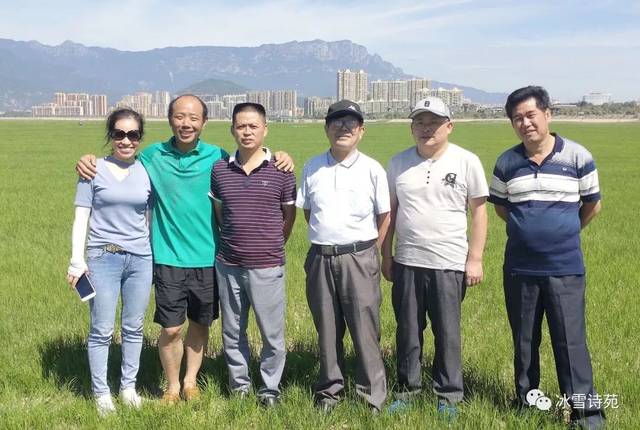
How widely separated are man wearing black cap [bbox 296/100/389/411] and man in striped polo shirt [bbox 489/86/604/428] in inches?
32.9

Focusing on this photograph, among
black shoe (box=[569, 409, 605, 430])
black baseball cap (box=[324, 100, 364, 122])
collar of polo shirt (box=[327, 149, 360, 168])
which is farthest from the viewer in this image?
collar of polo shirt (box=[327, 149, 360, 168])

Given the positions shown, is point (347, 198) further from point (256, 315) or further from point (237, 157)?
point (256, 315)

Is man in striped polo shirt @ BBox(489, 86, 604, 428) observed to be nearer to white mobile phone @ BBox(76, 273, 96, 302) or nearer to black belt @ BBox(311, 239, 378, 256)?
black belt @ BBox(311, 239, 378, 256)

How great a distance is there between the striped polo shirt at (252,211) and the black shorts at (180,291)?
0.27 m

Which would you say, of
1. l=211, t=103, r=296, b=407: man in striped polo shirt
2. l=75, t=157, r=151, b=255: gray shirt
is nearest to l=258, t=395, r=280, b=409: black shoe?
l=211, t=103, r=296, b=407: man in striped polo shirt

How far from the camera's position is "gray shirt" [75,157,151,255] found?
359 centimetres

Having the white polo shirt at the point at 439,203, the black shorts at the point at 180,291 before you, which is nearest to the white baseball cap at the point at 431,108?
the white polo shirt at the point at 439,203

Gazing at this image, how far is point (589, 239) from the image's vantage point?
30.1ft

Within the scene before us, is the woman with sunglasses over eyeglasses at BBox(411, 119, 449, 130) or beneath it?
beneath

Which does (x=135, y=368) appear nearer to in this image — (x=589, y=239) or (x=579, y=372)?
(x=579, y=372)

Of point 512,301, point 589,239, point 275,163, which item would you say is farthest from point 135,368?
point 589,239

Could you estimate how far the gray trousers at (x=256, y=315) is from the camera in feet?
12.0

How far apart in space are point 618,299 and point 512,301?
3143 mm

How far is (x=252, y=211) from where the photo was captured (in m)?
3.60
